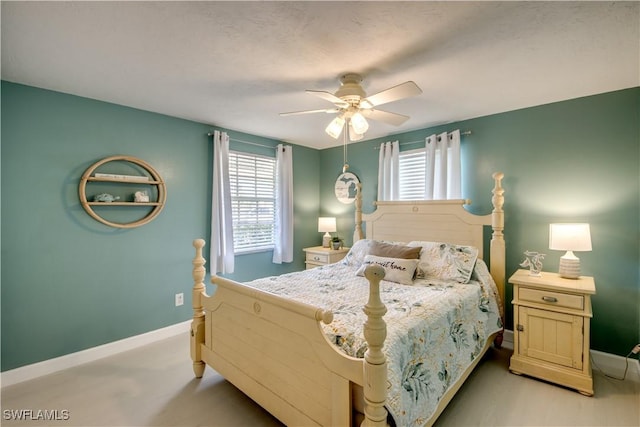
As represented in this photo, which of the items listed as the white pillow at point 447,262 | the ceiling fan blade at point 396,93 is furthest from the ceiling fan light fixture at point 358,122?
the white pillow at point 447,262

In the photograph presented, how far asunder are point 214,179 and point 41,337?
2061 mm

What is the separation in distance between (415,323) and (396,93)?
4.63 ft

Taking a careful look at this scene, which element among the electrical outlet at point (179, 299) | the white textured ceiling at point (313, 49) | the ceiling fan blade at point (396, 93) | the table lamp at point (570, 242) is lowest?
the electrical outlet at point (179, 299)

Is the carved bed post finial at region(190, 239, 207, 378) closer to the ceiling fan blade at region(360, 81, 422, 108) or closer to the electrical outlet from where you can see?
the electrical outlet

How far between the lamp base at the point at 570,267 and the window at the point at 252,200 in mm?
3258

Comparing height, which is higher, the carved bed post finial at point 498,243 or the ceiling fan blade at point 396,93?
the ceiling fan blade at point 396,93

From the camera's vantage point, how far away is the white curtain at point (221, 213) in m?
3.45

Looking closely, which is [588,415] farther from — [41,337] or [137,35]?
[41,337]

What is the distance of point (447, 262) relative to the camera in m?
2.65

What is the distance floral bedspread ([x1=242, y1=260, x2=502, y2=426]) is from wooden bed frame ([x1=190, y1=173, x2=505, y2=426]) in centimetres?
12

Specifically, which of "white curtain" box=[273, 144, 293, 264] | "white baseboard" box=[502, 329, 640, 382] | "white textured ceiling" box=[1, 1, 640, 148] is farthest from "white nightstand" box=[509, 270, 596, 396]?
"white curtain" box=[273, 144, 293, 264]

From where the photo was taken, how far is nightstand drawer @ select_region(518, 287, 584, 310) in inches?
86.0

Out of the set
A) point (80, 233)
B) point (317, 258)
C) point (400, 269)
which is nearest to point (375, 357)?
point (400, 269)

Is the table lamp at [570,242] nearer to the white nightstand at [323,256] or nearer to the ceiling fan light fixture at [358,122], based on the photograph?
the ceiling fan light fixture at [358,122]
